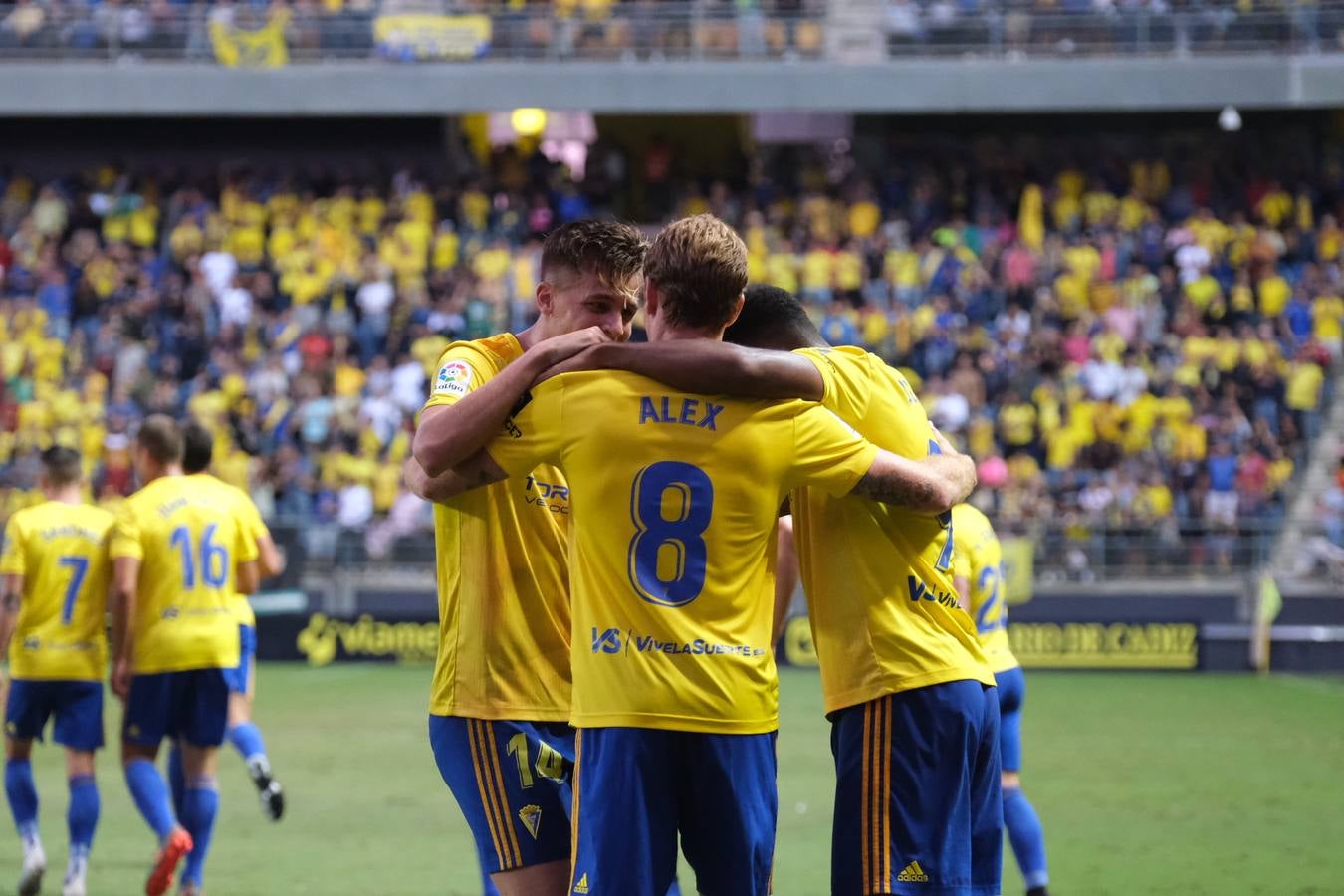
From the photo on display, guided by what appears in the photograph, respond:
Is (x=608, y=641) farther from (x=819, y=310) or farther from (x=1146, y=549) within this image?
(x=819, y=310)

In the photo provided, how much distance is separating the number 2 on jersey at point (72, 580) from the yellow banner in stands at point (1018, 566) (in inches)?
493

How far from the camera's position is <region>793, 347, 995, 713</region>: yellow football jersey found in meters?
4.54

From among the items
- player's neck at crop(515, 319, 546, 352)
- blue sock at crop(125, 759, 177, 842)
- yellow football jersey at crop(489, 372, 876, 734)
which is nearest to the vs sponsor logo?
yellow football jersey at crop(489, 372, 876, 734)

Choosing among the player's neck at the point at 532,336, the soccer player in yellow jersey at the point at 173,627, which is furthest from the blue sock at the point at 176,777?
the player's neck at the point at 532,336

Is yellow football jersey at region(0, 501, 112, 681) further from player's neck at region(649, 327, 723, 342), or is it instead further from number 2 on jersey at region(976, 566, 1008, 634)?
player's neck at region(649, 327, 723, 342)

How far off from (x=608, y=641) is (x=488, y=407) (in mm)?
640

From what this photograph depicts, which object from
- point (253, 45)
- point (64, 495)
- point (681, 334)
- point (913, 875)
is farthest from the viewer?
point (253, 45)

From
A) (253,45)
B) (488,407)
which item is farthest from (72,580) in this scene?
(253,45)

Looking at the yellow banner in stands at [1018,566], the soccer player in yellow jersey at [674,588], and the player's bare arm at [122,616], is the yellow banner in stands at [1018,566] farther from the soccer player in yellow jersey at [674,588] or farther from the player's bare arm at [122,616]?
the soccer player in yellow jersey at [674,588]

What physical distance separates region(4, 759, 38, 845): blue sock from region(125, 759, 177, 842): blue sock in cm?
93

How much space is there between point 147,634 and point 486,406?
182 inches

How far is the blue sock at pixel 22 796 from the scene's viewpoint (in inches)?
342

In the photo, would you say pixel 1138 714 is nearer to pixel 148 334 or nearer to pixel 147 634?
pixel 147 634

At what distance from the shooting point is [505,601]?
4883mm
